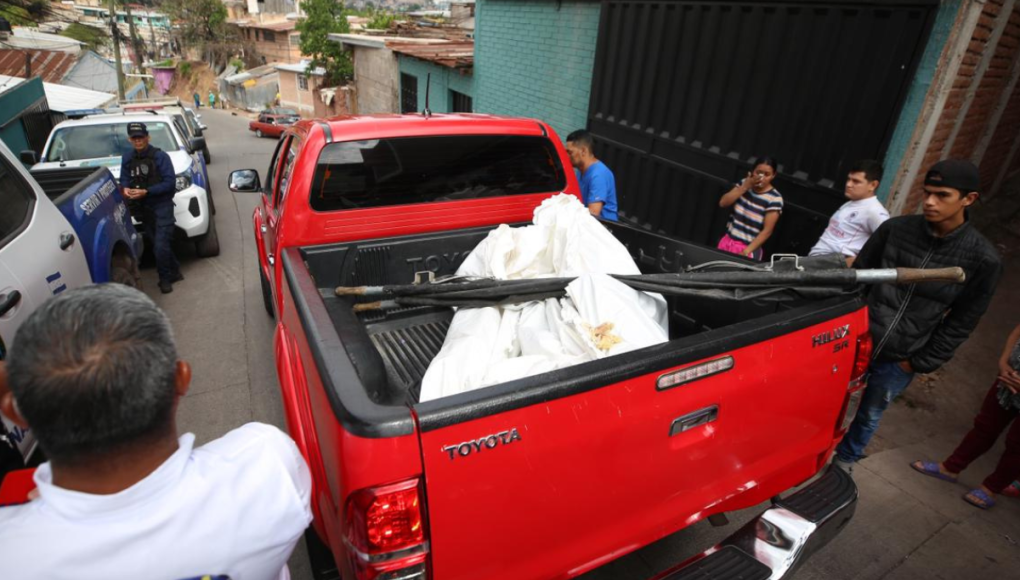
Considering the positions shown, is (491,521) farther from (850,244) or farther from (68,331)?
(850,244)

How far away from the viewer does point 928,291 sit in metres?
2.90

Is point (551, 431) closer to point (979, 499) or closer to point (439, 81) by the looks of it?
point (979, 499)

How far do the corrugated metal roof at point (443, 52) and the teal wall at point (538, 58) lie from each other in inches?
21.6

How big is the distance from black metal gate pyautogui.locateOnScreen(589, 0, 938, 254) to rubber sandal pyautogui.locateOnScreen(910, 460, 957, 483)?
2002 mm

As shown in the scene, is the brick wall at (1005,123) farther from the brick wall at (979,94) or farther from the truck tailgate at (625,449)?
the truck tailgate at (625,449)

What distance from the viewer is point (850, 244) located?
149 inches

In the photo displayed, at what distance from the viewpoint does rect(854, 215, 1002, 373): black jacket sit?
2.77m

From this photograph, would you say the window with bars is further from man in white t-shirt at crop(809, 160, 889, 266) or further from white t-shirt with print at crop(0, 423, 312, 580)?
white t-shirt with print at crop(0, 423, 312, 580)

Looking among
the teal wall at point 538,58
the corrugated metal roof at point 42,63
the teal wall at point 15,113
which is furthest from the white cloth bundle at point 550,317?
the corrugated metal roof at point 42,63

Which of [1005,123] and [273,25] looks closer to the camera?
[1005,123]

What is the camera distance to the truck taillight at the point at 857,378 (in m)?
2.29

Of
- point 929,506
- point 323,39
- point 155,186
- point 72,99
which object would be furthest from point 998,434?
point 323,39

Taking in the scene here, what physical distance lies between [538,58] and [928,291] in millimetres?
7466

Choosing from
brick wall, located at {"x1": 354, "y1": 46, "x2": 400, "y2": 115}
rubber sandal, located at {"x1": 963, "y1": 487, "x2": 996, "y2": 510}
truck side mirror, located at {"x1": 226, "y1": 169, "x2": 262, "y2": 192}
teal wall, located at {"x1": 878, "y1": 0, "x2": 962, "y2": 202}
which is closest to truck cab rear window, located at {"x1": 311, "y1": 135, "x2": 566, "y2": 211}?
truck side mirror, located at {"x1": 226, "y1": 169, "x2": 262, "y2": 192}
